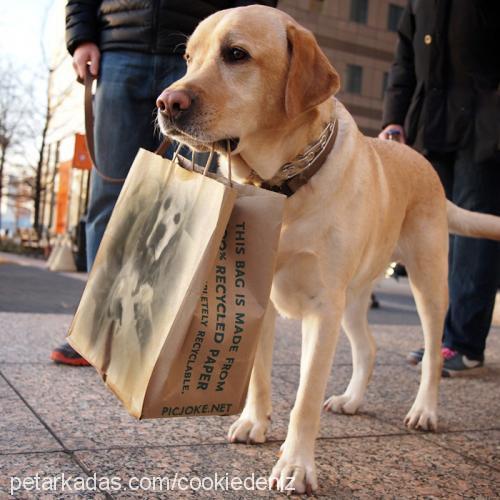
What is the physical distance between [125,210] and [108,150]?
1407 mm

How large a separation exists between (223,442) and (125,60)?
216 centimetres

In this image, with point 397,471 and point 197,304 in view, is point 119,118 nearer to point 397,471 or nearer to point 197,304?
point 197,304

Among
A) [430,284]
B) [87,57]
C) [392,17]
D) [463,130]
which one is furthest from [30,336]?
[392,17]

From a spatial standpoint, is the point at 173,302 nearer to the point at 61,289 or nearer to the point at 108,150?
the point at 108,150

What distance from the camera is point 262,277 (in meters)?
1.97

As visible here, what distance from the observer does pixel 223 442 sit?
254 cm

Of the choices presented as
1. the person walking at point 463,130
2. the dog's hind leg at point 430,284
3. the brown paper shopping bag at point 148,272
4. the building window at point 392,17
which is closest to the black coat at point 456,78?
the person walking at point 463,130

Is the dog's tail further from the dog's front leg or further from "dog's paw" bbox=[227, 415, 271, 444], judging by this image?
"dog's paw" bbox=[227, 415, 271, 444]

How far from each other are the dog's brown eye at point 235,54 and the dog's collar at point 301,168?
0.41 meters

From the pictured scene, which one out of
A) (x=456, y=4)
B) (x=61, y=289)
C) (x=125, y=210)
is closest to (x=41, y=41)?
(x=61, y=289)

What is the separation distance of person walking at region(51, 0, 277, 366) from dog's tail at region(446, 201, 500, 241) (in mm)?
1558

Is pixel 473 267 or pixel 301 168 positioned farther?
pixel 473 267

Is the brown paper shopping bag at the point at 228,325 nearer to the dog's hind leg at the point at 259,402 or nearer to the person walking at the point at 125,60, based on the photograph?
the dog's hind leg at the point at 259,402

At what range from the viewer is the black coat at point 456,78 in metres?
4.16
